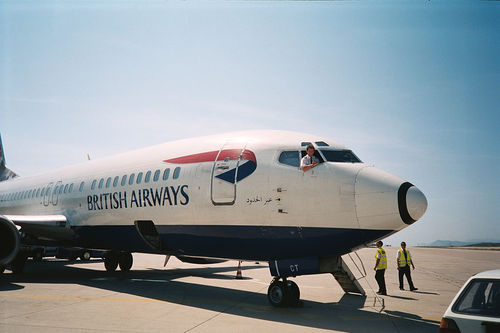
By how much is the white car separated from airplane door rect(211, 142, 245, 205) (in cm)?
598

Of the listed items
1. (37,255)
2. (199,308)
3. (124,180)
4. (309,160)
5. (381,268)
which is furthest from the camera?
(37,255)

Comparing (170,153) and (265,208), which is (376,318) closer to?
(265,208)

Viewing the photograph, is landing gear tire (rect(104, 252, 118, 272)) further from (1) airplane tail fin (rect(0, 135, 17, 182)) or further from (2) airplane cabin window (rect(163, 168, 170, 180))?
(1) airplane tail fin (rect(0, 135, 17, 182))

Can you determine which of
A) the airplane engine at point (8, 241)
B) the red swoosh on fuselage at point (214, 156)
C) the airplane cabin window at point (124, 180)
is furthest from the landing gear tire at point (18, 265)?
the red swoosh on fuselage at point (214, 156)

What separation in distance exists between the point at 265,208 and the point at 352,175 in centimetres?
208

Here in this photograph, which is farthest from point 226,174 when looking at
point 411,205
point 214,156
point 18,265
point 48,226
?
point 18,265

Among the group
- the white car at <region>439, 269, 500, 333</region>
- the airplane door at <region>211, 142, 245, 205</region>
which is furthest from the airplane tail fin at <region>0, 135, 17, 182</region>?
the white car at <region>439, 269, 500, 333</region>

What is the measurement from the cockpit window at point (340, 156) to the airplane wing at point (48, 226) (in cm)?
1076

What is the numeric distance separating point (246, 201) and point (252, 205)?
0.19 meters

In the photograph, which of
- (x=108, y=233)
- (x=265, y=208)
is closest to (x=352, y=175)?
(x=265, y=208)

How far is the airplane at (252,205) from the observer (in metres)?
8.42

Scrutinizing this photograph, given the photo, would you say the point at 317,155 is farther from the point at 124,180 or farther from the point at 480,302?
the point at 124,180

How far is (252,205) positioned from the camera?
958 cm

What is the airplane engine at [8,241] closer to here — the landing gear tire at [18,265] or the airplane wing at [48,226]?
the airplane wing at [48,226]
